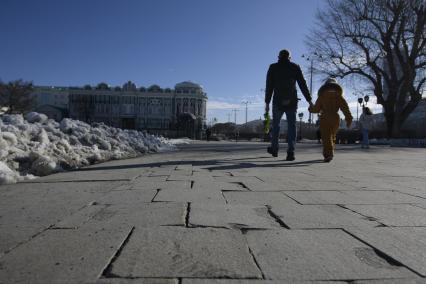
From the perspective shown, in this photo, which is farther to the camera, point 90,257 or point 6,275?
point 90,257

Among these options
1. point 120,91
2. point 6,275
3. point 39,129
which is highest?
point 120,91

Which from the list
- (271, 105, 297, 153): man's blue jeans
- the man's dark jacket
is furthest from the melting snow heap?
the man's dark jacket

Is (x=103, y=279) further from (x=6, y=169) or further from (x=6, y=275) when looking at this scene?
(x=6, y=169)

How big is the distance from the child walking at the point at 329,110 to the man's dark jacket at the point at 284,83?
1.34 ft

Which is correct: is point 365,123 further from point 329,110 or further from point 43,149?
point 43,149

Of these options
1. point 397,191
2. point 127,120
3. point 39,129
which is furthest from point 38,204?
point 127,120

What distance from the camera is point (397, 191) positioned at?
376 cm

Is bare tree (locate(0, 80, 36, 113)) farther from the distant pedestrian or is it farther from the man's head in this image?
the man's head

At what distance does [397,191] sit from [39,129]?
17.4ft

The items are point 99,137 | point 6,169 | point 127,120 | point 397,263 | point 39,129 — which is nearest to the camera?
point 397,263

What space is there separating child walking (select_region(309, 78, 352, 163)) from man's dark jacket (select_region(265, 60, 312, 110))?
1.34ft

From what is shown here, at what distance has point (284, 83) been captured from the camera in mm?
7887

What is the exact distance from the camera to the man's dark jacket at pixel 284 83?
784cm

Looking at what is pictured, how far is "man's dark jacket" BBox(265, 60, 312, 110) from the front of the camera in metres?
7.84
